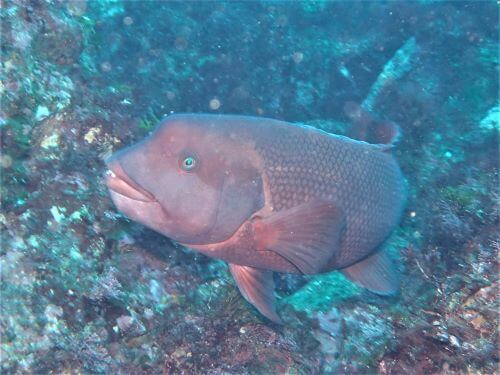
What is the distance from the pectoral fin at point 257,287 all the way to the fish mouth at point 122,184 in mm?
959

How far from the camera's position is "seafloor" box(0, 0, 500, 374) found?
3.07 m

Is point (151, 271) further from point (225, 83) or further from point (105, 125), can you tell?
point (225, 83)

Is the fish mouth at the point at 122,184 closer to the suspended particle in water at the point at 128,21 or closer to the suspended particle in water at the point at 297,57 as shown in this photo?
the suspended particle in water at the point at 128,21

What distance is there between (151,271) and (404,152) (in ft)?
15.6

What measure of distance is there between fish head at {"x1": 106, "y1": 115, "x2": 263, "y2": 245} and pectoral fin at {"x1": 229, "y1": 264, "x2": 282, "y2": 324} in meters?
0.48

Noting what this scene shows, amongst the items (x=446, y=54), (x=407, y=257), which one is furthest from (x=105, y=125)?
(x=446, y=54)

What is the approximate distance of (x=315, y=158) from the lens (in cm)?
295

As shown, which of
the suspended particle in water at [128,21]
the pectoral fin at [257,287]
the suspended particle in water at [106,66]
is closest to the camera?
the pectoral fin at [257,287]

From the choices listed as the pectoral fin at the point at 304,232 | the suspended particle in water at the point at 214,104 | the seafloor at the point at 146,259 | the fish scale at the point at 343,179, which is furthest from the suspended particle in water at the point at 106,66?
the pectoral fin at the point at 304,232

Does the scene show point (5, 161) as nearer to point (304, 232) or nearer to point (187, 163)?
point (187, 163)

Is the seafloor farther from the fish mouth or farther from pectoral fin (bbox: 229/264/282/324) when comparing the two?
the fish mouth

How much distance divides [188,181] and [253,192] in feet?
1.47

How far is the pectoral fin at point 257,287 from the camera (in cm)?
296

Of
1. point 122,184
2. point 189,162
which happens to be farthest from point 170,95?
point 122,184
